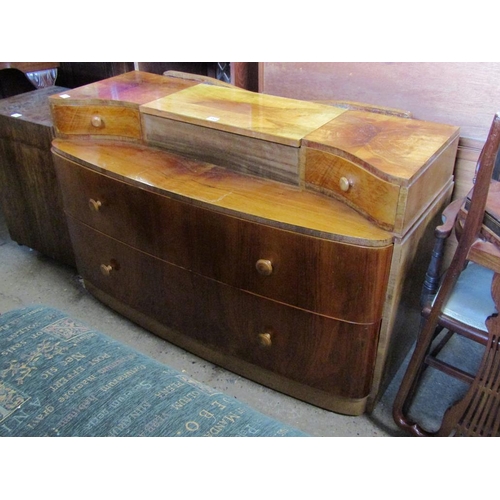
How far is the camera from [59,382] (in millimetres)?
1129

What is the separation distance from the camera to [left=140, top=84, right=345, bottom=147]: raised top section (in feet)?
4.86

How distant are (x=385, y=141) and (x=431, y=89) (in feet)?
1.25

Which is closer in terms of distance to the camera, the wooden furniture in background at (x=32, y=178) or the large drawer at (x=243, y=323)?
the large drawer at (x=243, y=323)

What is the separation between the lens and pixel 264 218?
1361 mm

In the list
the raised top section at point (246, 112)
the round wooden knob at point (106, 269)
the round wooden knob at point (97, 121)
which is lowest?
the round wooden knob at point (106, 269)

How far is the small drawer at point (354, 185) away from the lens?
126 cm

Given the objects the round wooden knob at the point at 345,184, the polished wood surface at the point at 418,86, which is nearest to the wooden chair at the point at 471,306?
the round wooden knob at the point at 345,184

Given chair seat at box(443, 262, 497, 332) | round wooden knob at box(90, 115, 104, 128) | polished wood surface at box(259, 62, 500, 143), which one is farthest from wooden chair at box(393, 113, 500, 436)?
round wooden knob at box(90, 115, 104, 128)

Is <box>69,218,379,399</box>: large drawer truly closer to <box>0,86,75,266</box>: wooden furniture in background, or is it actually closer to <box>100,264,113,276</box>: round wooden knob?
<box>100,264,113,276</box>: round wooden knob

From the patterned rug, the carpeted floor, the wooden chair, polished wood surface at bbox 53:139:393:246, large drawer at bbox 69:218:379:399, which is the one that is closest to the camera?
the patterned rug

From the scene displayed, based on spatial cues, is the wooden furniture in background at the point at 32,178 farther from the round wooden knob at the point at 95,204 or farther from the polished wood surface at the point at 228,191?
the round wooden knob at the point at 95,204

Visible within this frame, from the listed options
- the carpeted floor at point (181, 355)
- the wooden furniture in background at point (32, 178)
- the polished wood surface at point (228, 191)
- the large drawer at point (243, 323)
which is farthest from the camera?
the wooden furniture in background at point (32, 178)

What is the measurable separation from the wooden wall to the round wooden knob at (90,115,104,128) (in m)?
0.73

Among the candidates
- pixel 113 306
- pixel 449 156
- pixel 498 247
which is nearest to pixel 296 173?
pixel 449 156
